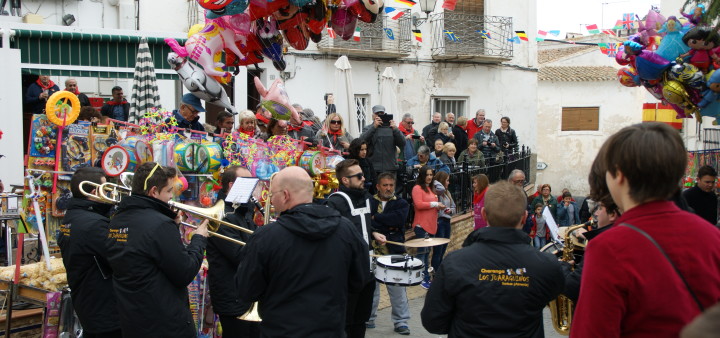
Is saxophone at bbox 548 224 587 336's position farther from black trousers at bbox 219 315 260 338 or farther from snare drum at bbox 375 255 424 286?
black trousers at bbox 219 315 260 338

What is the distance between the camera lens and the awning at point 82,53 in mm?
12148

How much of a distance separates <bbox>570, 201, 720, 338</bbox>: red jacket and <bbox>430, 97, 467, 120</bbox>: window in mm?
19421

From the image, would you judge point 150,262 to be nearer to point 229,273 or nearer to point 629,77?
point 229,273

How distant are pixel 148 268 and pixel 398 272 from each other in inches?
91.9

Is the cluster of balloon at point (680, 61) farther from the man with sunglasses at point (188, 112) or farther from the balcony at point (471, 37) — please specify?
the balcony at point (471, 37)

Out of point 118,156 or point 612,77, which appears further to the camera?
point 612,77

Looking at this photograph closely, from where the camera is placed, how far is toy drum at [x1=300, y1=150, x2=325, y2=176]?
8375mm

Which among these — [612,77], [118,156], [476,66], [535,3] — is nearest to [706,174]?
[118,156]

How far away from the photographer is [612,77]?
107ft

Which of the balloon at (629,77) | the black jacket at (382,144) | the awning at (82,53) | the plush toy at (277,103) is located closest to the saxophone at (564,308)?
the plush toy at (277,103)

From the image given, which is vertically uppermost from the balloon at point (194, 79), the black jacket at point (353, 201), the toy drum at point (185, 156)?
the balloon at point (194, 79)

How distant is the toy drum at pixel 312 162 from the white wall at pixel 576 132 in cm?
2597

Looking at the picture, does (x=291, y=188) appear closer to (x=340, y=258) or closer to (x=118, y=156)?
(x=340, y=258)

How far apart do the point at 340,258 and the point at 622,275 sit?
200 cm
